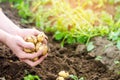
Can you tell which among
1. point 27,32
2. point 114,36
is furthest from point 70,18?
point 27,32

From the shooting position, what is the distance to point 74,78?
2.71m

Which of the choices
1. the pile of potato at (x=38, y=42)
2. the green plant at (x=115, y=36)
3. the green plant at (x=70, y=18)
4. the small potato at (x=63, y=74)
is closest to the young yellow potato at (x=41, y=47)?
the pile of potato at (x=38, y=42)

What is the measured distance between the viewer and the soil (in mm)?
2783

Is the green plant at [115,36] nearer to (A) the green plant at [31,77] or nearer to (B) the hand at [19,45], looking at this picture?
(A) the green plant at [31,77]

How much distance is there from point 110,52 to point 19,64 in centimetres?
81

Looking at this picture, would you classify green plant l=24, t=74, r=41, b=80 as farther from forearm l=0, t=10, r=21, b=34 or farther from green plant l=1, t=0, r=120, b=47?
green plant l=1, t=0, r=120, b=47

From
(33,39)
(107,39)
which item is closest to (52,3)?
(107,39)

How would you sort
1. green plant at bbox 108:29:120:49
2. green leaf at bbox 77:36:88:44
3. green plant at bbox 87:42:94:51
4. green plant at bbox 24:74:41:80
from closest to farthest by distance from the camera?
green plant at bbox 24:74:41:80, green plant at bbox 108:29:120:49, green plant at bbox 87:42:94:51, green leaf at bbox 77:36:88:44

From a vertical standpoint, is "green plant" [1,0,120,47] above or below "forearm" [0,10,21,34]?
above

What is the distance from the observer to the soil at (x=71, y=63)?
278cm

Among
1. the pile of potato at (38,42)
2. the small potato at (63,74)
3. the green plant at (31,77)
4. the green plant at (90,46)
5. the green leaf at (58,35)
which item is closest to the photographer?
the pile of potato at (38,42)

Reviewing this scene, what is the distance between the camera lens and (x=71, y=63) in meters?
3.09

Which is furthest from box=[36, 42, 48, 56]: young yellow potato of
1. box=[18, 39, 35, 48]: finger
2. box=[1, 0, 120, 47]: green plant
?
box=[1, 0, 120, 47]: green plant

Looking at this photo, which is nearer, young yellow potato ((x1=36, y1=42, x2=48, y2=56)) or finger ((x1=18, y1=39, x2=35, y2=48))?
finger ((x1=18, y1=39, x2=35, y2=48))
